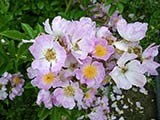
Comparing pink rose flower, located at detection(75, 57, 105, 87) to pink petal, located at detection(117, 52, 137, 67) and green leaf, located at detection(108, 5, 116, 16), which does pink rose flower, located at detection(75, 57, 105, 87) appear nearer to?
pink petal, located at detection(117, 52, 137, 67)

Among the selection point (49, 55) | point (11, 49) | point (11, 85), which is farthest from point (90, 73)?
point (11, 85)

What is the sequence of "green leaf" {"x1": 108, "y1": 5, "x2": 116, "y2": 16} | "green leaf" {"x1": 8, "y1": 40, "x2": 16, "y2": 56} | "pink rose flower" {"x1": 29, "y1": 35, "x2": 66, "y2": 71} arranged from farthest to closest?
"green leaf" {"x1": 108, "y1": 5, "x2": 116, "y2": 16}, "green leaf" {"x1": 8, "y1": 40, "x2": 16, "y2": 56}, "pink rose flower" {"x1": 29, "y1": 35, "x2": 66, "y2": 71}

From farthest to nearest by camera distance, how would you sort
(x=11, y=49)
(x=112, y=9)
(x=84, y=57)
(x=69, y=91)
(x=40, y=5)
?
(x=40, y=5) → (x=112, y=9) → (x=11, y=49) → (x=69, y=91) → (x=84, y=57)

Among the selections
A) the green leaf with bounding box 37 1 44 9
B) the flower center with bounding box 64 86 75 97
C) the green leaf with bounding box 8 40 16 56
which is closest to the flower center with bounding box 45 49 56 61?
the flower center with bounding box 64 86 75 97

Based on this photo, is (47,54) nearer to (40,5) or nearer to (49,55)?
(49,55)

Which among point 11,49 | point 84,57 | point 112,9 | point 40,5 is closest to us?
point 84,57

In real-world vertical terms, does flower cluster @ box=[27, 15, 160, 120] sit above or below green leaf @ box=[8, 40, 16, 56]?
below

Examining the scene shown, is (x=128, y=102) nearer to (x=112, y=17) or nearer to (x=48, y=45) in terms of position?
(x=112, y=17)
